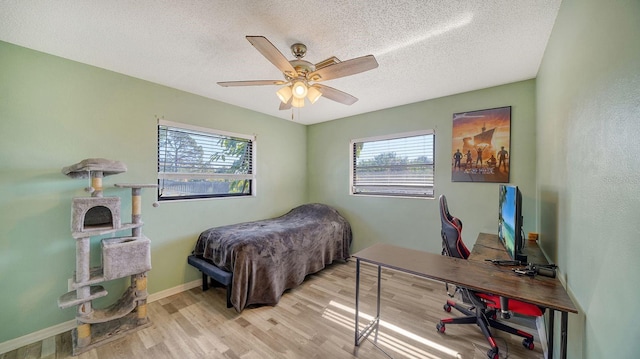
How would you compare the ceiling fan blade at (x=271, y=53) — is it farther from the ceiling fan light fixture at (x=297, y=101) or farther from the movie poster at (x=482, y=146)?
the movie poster at (x=482, y=146)

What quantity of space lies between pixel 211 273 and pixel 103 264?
93 centimetres

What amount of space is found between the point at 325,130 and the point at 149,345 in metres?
3.76

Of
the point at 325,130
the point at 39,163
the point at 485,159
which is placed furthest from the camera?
the point at 325,130

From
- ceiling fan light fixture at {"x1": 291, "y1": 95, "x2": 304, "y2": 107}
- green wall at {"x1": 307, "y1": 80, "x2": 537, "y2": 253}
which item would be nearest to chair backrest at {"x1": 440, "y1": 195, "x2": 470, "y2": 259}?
green wall at {"x1": 307, "y1": 80, "x2": 537, "y2": 253}

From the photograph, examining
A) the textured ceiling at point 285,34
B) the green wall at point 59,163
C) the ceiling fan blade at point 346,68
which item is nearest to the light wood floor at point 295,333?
the green wall at point 59,163

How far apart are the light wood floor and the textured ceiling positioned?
250cm

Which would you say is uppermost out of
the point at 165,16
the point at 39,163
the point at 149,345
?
the point at 165,16

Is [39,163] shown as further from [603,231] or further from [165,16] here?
[603,231]

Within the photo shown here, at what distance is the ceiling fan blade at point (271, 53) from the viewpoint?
1.39 meters

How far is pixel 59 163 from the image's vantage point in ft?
6.97

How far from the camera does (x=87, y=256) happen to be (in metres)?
1.91

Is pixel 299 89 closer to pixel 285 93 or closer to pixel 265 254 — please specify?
pixel 285 93

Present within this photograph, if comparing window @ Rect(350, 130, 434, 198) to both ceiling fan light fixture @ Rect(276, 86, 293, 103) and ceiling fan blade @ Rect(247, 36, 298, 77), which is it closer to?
ceiling fan light fixture @ Rect(276, 86, 293, 103)

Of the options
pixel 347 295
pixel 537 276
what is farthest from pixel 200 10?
pixel 347 295
